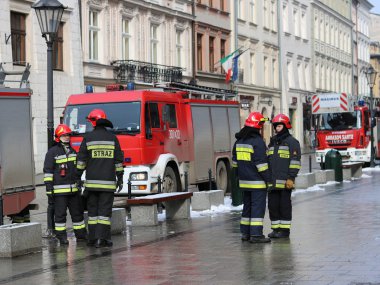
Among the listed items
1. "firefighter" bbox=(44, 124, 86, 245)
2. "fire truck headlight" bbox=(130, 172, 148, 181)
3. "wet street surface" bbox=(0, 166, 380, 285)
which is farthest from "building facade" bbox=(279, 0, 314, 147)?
"firefighter" bbox=(44, 124, 86, 245)

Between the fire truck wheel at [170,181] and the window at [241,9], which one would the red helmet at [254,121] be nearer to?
the fire truck wheel at [170,181]

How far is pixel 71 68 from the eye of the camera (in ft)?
117

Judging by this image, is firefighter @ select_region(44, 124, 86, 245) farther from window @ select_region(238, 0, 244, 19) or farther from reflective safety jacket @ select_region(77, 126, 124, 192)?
window @ select_region(238, 0, 244, 19)

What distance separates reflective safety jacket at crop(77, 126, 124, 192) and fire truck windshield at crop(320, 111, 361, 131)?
2554cm

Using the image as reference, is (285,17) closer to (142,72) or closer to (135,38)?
(135,38)

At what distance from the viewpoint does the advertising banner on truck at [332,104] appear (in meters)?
38.0

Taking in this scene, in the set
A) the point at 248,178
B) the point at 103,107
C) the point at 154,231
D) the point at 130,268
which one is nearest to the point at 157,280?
the point at 130,268

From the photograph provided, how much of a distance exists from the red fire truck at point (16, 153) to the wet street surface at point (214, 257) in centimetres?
117

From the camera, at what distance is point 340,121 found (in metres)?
38.3

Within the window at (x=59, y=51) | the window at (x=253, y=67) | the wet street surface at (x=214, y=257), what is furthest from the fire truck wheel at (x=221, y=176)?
the window at (x=253, y=67)

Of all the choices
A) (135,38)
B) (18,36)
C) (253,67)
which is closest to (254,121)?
(18,36)

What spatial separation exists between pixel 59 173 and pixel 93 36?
24865 millimetres

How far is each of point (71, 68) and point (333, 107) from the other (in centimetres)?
1058

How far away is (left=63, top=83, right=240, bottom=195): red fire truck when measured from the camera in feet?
63.7
